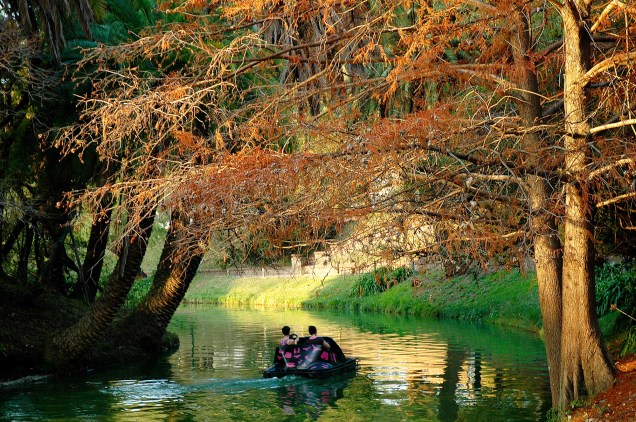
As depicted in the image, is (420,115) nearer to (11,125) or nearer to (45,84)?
(45,84)

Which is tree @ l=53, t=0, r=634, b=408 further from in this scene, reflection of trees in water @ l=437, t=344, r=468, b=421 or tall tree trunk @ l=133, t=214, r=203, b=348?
tall tree trunk @ l=133, t=214, r=203, b=348

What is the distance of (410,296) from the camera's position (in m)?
45.7

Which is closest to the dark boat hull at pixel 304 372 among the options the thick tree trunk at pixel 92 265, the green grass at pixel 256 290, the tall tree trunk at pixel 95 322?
the tall tree trunk at pixel 95 322

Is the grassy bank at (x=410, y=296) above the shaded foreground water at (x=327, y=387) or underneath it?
above

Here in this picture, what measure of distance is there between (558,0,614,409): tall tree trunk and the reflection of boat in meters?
9.36

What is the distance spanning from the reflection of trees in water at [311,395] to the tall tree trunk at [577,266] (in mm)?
5441

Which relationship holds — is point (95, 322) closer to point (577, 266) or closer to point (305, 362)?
point (305, 362)

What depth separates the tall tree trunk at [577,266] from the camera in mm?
13008

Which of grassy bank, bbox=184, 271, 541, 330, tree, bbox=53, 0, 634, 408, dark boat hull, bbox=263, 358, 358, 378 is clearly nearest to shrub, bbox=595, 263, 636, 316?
grassy bank, bbox=184, 271, 541, 330

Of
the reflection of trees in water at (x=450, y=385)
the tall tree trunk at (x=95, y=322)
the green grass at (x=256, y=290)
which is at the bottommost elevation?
the reflection of trees in water at (x=450, y=385)

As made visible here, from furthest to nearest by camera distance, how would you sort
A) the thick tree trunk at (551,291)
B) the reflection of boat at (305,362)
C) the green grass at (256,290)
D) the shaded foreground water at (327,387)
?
the green grass at (256,290) → the reflection of boat at (305,362) → the shaded foreground water at (327,387) → the thick tree trunk at (551,291)

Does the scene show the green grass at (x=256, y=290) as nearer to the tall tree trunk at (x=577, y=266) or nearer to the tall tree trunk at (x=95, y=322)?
the tall tree trunk at (x=95, y=322)

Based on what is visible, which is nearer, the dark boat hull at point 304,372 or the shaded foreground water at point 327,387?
the shaded foreground water at point 327,387

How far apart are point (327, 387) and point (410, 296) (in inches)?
984
